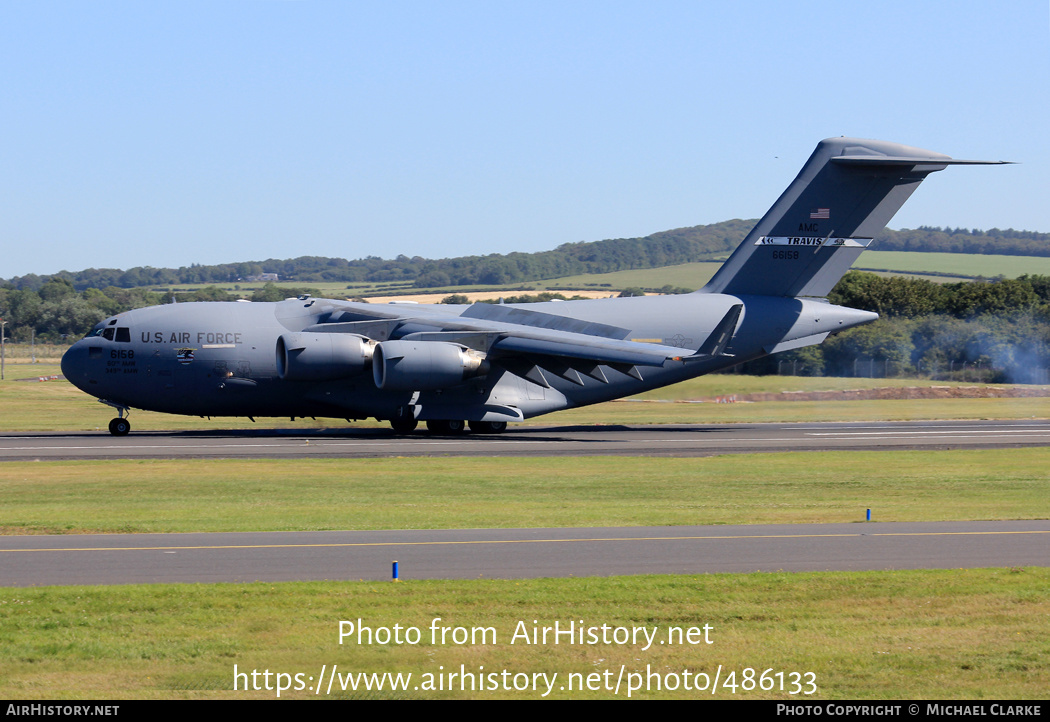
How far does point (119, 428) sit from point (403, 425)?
29.7 feet

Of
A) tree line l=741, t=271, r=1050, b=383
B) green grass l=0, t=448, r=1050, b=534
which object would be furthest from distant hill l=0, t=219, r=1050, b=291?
green grass l=0, t=448, r=1050, b=534

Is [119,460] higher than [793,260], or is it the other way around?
[793,260]

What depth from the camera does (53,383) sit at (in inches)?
2461

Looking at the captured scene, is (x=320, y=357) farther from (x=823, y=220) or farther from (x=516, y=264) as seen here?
(x=516, y=264)

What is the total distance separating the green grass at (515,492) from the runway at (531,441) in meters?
2.06

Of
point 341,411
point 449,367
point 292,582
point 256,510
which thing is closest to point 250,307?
point 341,411

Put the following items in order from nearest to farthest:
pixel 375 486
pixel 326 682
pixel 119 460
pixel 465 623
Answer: pixel 326 682
pixel 465 623
pixel 375 486
pixel 119 460

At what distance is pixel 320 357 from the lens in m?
33.2

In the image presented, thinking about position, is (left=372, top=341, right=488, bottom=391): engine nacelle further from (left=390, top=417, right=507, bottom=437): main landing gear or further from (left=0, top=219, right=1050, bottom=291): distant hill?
(left=0, top=219, right=1050, bottom=291): distant hill

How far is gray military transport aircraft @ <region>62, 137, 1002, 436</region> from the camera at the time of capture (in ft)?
110

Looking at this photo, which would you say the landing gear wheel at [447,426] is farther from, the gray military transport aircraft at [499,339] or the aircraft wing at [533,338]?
the aircraft wing at [533,338]

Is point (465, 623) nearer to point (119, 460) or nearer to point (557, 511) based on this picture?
point (557, 511)

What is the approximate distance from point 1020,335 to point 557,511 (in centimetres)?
5249

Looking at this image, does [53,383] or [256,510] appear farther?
[53,383]
